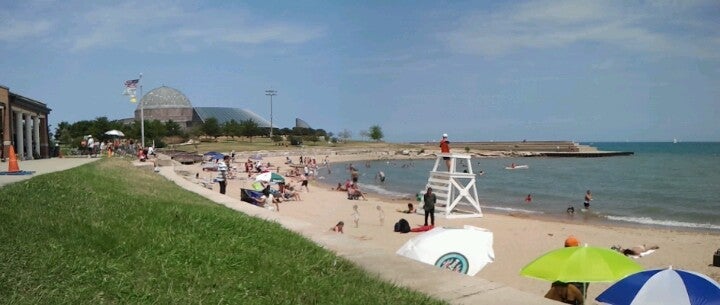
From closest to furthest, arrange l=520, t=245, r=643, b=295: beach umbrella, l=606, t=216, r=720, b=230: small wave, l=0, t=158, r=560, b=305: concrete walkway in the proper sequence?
l=0, t=158, r=560, b=305: concrete walkway < l=520, t=245, r=643, b=295: beach umbrella < l=606, t=216, r=720, b=230: small wave

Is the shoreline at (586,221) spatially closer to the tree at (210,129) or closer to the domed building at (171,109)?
the tree at (210,129)

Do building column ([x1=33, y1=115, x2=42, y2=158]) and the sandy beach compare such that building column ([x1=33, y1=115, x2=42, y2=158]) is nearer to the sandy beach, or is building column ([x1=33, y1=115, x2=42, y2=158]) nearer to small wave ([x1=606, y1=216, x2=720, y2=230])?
the sandy beach

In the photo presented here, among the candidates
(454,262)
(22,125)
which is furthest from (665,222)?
(22,125)

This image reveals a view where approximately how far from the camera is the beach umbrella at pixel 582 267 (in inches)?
257

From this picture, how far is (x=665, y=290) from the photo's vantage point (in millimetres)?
5664

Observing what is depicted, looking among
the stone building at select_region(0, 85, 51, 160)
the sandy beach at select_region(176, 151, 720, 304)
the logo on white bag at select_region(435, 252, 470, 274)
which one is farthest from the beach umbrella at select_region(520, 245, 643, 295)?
the stone building at select_region(0, 85, 51, 160)

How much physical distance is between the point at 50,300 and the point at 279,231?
147 inches

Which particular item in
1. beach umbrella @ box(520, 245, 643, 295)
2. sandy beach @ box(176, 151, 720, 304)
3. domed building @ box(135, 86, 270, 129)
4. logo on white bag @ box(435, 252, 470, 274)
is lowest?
sandy beach @ box(176, 151, 720, 304)

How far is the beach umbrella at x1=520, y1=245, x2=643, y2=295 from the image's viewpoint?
6.52m

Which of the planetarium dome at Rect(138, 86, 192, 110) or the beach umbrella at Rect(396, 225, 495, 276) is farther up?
the planetarium dome at Rect(138, 86, 192, 110)

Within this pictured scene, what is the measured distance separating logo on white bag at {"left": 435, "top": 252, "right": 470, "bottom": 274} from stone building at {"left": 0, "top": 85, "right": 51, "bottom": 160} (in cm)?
2398

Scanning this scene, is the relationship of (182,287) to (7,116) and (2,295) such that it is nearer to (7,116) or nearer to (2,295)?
(2,295)

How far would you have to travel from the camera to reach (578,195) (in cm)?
3628

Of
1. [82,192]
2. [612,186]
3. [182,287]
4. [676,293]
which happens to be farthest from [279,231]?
[612,186]
